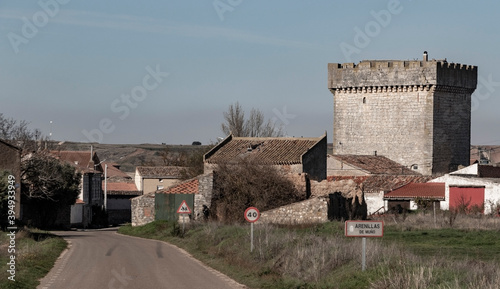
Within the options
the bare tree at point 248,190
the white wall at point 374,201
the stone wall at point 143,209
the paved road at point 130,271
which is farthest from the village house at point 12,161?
the white wall at point 374,201

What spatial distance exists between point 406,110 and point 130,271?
5537 centimetres

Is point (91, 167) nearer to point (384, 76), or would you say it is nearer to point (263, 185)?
point (384, 76)

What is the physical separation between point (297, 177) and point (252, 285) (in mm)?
27931

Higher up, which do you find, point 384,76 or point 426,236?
point 384,76

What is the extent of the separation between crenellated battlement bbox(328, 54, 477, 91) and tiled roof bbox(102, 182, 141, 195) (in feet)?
78.6

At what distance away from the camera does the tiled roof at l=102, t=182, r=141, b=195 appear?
294 ft

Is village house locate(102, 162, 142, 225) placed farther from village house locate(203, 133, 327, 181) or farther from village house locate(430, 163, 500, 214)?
village house locate(430, 163, 500, 214)

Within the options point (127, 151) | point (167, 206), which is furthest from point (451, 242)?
point (127, 151)

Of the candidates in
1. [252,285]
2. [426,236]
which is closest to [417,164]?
[426,236]

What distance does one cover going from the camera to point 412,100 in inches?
2997

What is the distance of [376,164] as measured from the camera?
73.1 metres

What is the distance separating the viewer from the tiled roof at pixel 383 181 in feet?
203

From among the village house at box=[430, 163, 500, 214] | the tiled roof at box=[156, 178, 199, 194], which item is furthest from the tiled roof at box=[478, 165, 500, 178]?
the tiled roof at box=[156, 178, 199, 194]

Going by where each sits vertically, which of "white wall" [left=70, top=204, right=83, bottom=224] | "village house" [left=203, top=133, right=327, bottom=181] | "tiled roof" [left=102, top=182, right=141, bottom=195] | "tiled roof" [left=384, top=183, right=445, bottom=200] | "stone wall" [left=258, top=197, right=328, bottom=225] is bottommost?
"white wall" [left=70, top=204, right=83, bottom=224]
